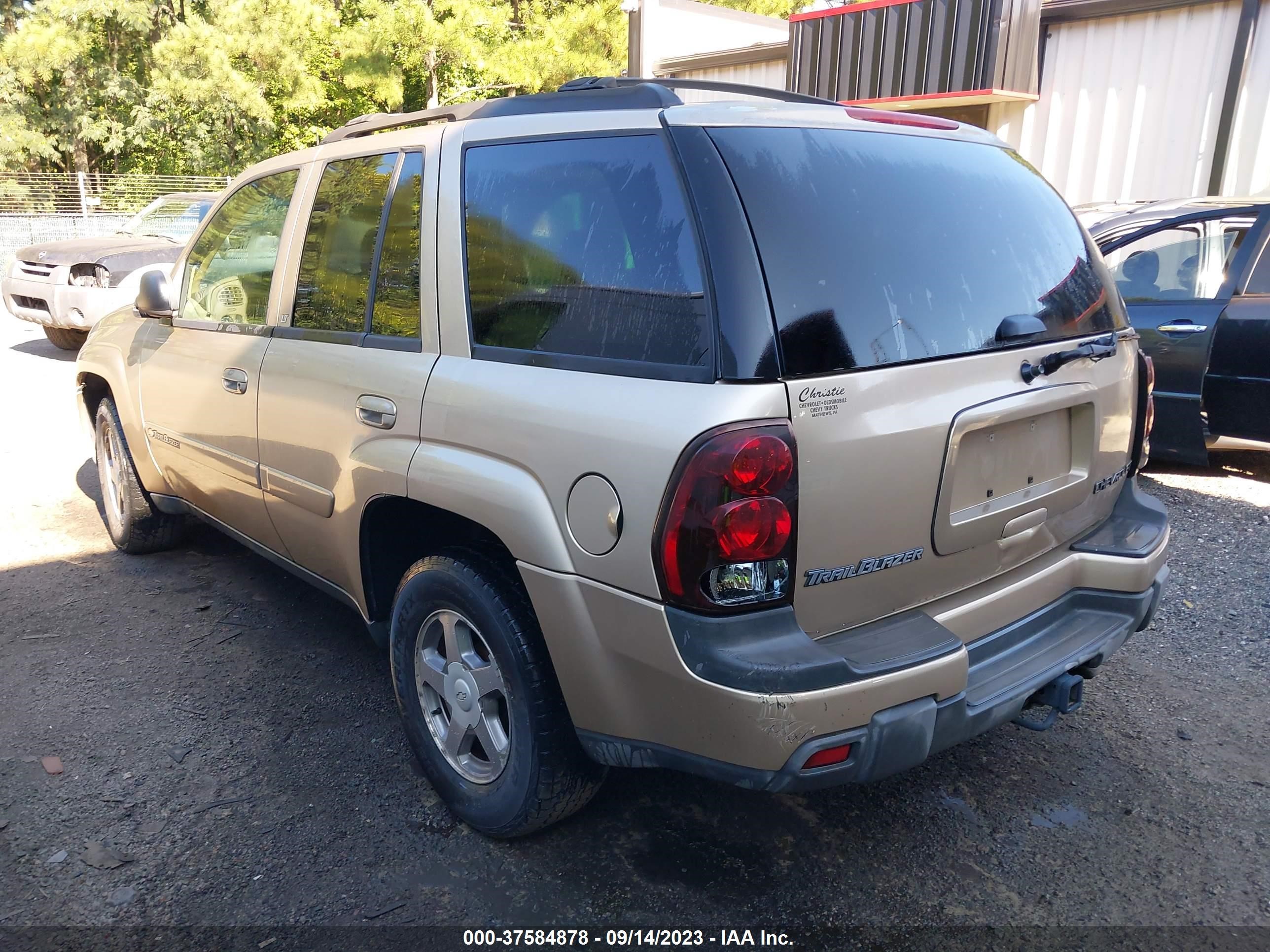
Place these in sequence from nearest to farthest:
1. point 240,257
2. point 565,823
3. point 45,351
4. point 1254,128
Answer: point 565,823, point 240,257, point 1254,128, point 45,351

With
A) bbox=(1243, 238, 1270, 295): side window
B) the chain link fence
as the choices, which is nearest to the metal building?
bbox=(1243, 238, 1270, 295): side window

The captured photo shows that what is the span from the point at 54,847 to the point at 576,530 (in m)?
1.79

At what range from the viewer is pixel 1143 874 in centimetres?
260

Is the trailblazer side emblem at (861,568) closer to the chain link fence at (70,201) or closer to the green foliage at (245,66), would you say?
the chain link fence at (70,201)

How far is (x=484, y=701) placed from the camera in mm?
2660

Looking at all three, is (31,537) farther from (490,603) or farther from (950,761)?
(950,761)

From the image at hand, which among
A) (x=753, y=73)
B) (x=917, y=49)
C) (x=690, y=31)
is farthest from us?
(x=690, y=31)

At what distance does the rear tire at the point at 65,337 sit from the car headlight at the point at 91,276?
1.08 metres

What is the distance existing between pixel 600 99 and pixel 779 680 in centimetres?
151

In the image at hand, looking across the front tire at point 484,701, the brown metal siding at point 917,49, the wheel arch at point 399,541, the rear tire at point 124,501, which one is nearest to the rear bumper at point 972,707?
the front tire at point 484,701

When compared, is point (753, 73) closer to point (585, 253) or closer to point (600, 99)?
point (600, 99)

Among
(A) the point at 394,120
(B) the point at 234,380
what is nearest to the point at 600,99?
(A) the point at 394,120

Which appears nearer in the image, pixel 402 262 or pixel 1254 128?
pixel 402 262

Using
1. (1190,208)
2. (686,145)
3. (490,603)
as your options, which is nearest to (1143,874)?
(490,603)
